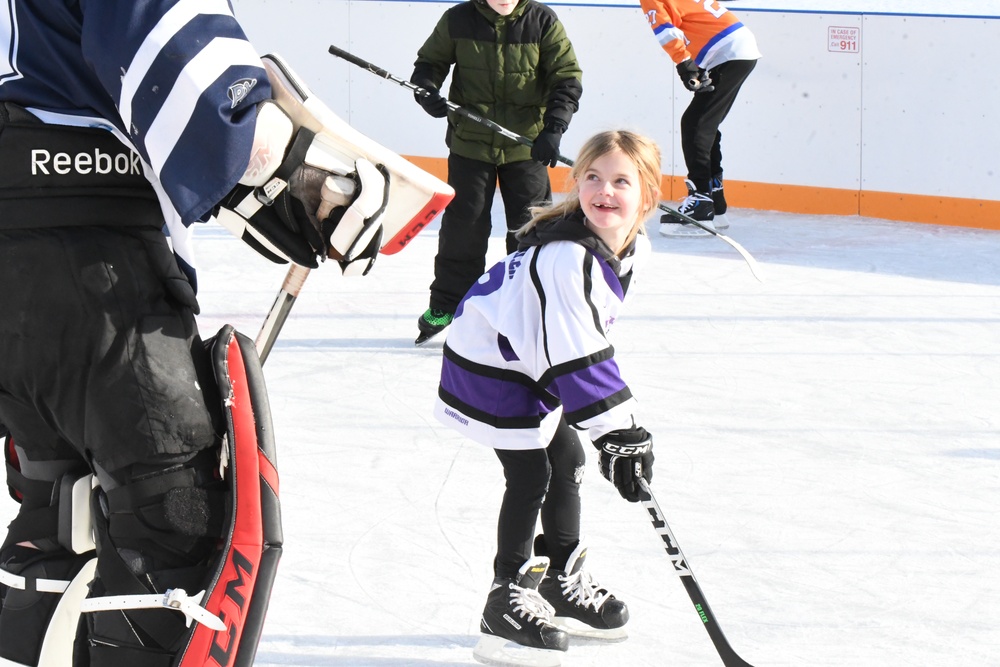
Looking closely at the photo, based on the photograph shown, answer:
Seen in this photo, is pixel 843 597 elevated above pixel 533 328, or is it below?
below

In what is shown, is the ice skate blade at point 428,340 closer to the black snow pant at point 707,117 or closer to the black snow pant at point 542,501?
the black snow pant at point 542,501

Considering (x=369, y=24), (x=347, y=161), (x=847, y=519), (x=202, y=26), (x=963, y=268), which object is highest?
(x=202, y=26)

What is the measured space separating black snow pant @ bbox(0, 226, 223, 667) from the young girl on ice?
0.68 metres

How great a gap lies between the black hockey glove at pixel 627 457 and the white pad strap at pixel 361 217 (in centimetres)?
68

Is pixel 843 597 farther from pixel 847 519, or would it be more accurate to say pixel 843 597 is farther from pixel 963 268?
pixel 963 268

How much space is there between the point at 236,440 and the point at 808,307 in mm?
3376

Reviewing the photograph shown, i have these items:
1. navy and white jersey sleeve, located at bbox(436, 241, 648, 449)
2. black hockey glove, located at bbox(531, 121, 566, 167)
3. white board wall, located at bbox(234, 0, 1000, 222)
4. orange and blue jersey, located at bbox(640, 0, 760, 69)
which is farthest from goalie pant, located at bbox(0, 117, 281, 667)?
white board wall, located at bbox(234, 0, 1000, 222)

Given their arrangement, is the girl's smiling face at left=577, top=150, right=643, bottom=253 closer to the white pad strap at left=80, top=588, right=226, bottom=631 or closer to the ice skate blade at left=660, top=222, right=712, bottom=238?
the white pad strap at left=80, top=588, right=226, bottom=631

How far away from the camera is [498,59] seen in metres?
3.86

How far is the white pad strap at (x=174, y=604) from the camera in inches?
50.4

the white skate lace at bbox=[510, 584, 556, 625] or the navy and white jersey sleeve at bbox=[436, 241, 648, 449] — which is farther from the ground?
the navy and white jersey sleeve at bbox=[436, 241, 648, 449]

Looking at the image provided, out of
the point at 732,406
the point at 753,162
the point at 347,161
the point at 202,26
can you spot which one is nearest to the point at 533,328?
the point at 347,161

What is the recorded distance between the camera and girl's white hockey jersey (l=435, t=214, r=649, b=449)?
1848 millimetres

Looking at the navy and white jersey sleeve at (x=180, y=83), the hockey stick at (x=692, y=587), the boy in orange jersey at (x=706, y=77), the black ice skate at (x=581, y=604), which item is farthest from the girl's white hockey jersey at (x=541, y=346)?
the boy in orange jersey at (x=706, y=77)
